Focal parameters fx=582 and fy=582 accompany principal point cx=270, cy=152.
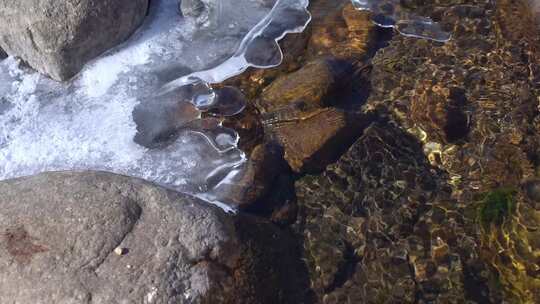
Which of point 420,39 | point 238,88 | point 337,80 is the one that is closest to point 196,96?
point 238,88

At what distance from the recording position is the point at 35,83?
4.77m

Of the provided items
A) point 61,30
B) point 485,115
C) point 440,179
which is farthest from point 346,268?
point 61,30

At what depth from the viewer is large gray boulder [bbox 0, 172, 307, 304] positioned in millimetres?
3121

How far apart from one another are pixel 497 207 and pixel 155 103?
8.70 ft

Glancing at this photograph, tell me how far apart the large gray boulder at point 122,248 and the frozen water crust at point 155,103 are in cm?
63

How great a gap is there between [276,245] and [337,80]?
152 centimetres

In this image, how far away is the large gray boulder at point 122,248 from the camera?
3.12m

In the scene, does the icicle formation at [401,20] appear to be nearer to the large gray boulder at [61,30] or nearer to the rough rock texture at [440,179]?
the rough rock texture at [440,179]

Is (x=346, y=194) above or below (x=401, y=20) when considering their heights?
below

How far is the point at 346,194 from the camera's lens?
4.22m

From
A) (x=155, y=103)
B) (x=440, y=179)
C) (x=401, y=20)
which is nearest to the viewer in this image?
(x=440, y=179)

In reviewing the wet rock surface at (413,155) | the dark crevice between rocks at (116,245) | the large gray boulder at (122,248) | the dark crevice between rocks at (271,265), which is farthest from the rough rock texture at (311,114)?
the dark crevice between rocks at (116,245)

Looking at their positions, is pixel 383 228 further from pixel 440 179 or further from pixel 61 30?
pixel 61 30

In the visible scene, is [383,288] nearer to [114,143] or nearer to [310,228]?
[310,228]
